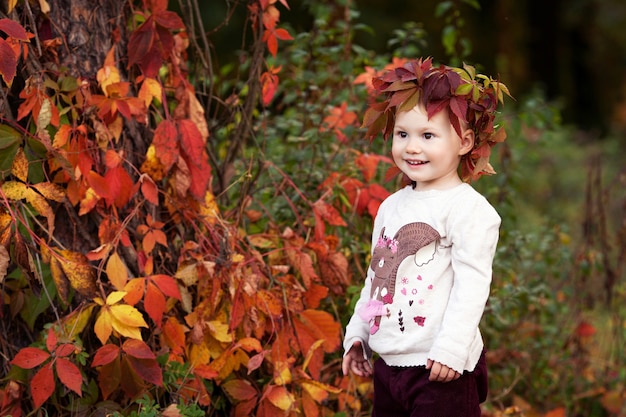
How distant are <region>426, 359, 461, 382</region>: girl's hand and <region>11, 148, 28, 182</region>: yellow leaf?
4.31ft

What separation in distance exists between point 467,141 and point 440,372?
0.62 meters

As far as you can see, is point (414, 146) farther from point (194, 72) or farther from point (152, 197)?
point (194, 72)

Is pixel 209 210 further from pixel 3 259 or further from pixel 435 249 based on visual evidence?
pixel 435 249

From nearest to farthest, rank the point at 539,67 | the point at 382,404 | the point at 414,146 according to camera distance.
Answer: the point at 414,146, the point at 382,404, the point at 539,67

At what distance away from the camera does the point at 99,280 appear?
8.46 feet

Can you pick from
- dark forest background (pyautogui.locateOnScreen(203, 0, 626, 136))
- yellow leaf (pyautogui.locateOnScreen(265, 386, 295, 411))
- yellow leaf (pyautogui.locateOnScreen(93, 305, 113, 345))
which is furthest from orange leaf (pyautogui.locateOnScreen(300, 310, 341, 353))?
dark forest background (pyautogui.locateOnScreen(203, 0, 626, 136))

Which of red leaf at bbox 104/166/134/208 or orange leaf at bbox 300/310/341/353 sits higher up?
red leaf at bbox 104/166/134/208

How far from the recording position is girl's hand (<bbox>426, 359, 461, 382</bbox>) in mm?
2139

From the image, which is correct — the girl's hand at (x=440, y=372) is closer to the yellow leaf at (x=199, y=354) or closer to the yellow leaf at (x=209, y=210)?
the yellow leaf at (x=199, y=354)

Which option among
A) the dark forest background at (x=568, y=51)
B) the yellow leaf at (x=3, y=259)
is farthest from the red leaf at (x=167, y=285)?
the dark forest background at (x=568, y=51)

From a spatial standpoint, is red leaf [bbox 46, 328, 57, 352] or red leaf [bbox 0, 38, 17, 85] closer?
red leaf [bbox 0, 38, 17, 85]

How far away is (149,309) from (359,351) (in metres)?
0.65

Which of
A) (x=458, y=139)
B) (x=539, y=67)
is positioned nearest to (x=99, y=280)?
(x=458, y=139)

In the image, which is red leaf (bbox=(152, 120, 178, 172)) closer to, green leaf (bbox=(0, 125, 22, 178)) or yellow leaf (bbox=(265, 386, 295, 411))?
green leaf (bbox=(0, 125, 22, 178))
